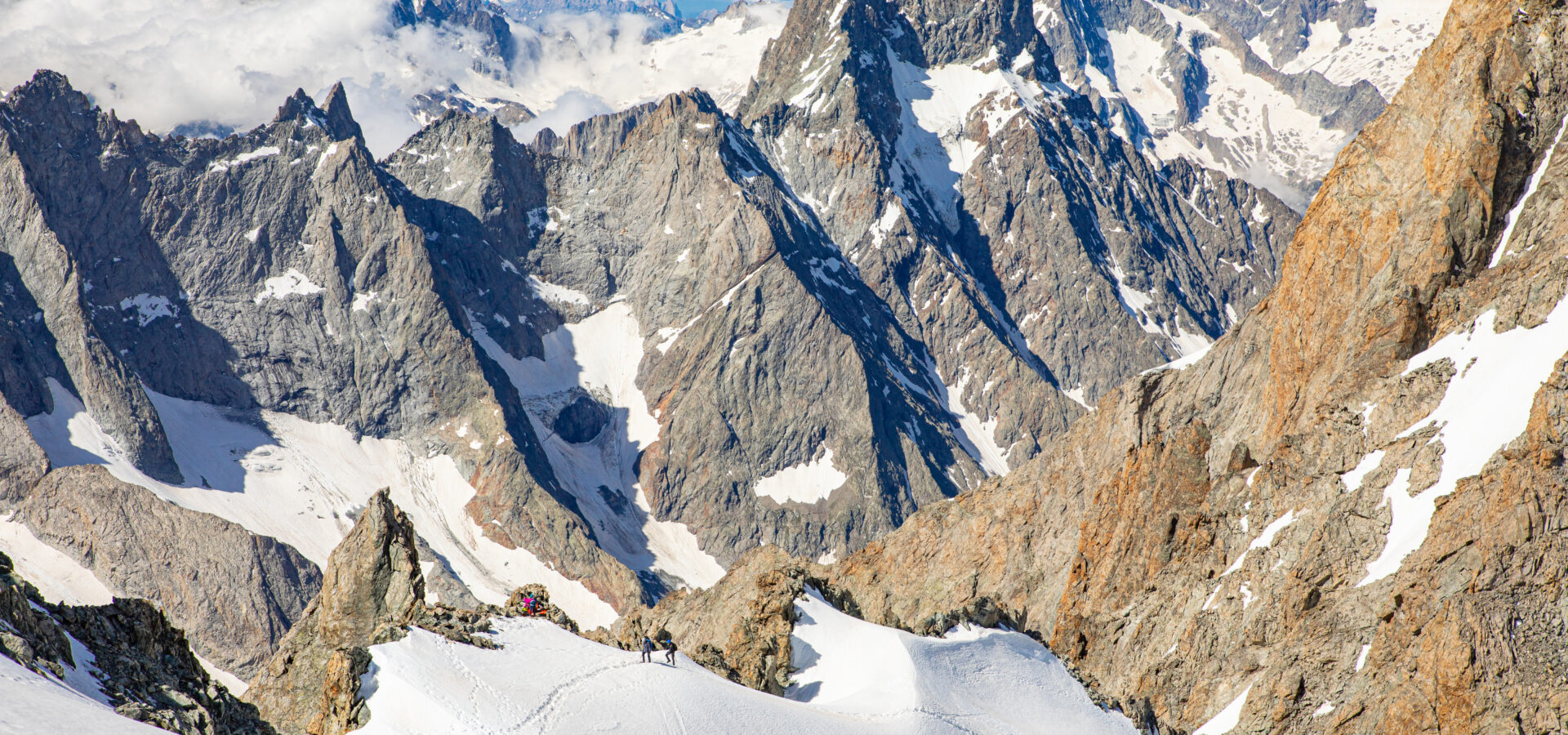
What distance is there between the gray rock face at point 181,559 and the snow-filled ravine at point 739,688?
155464 millimetres

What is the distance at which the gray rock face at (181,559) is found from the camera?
181375mm

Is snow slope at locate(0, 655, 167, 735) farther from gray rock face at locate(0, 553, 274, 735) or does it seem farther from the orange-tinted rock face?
the orange-tinted rock face

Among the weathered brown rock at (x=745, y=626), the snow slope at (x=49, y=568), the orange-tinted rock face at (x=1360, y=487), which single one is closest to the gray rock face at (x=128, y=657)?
the weathered brown rock at (x=745, y=626)

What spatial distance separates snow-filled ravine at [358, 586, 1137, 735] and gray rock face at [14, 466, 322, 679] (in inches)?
6121

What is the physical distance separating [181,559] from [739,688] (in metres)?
178

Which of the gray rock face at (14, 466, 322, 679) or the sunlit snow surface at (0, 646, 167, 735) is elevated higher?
the gray rock face at (14, 466, 322, 679)

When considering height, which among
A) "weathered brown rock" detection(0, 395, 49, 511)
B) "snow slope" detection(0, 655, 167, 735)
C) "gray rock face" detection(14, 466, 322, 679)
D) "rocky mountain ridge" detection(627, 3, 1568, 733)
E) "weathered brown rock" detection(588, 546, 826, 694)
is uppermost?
"weathered brown rock" detection(0, 395, 49, 511)

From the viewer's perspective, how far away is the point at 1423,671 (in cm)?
4722

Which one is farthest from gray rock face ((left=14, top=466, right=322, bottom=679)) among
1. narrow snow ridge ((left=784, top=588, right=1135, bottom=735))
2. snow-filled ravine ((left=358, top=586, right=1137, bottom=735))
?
snow-filled ravine ((left=358, top=586, right=1137, bottom=735))

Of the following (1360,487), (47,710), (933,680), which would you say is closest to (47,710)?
(47,710)

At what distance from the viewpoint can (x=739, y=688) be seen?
43406 millimetres

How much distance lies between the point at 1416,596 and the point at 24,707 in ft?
170

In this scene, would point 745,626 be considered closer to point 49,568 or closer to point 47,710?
point 47,710

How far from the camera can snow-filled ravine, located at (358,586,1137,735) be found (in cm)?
3622
